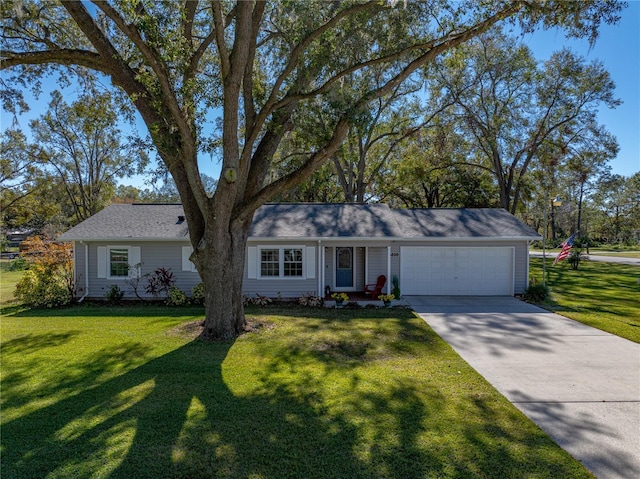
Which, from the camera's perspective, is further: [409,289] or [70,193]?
[70,193]

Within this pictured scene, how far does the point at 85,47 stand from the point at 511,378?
12.5 metres

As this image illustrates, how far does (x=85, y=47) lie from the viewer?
9547 mm

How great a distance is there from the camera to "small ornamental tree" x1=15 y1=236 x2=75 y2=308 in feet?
39.9

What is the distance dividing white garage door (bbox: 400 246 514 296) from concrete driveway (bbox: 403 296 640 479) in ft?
9.22

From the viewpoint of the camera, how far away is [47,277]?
12.4m

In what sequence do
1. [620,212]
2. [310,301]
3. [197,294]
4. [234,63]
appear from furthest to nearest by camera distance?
[620,212], [197,294], [310,301], [234,63]

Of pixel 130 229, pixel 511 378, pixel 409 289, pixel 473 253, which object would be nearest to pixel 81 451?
pixel 511 378

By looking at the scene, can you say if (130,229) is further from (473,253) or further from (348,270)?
(473,253)

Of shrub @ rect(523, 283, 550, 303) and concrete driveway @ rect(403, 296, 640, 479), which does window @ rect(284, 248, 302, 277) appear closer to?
concrete driveway @ rect(403, 296, 640, 479)

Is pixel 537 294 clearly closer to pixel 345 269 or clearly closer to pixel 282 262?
pixel 345 269

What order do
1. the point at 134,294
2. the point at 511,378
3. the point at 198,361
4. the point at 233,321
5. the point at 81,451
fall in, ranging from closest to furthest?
the point at 81,451 → the point at 511,378 → the point at 198,361 → the point at 233,321 → the point at 134,294

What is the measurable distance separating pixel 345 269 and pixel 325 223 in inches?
80.1

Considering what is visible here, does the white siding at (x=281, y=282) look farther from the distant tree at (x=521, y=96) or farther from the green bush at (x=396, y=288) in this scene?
the distant tree at (x=521, y=96)

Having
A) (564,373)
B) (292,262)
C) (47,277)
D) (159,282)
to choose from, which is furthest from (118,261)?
(564,373)
